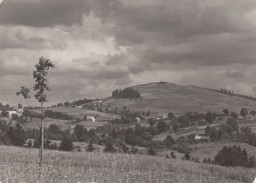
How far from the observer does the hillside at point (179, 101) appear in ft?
298

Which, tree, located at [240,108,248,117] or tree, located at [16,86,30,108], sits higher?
tree, located at [240,108,248,117]

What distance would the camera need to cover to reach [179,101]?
99062mm

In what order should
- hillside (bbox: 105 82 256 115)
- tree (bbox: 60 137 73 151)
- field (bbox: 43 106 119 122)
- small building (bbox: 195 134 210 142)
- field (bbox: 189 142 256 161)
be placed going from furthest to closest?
hillside (bbox: 105 82 256 115)
field (bbox: 43 106 119 122)
small building (bbox: 195 134 210 142)
field (bbox: 189 142 256 161)
tree (bbox: 60 137 73 151)

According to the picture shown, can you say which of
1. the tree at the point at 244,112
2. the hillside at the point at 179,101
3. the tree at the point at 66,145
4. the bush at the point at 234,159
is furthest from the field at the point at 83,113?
the bush at the point at 234,159

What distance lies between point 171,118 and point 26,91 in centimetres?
7153

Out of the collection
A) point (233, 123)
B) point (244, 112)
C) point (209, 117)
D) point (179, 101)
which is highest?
point (179, 101)

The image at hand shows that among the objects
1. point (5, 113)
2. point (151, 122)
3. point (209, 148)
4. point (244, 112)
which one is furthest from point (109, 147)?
point (244, 112)

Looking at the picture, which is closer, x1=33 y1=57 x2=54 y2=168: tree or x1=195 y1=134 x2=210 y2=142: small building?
x1=33 y1=57 x2=54 y2=168: tree

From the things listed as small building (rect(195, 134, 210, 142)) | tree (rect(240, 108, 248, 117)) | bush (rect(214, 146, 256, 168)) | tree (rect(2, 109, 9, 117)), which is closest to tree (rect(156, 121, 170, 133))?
small building (rect(195, 134, 210, 142))

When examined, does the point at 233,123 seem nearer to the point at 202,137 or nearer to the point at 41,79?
the point at 202,137

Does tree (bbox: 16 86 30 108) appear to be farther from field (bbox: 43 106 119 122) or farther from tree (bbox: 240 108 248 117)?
field (bbox: 43 106 119 122)

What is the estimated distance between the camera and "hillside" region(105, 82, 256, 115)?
90.8m

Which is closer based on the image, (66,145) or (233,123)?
(66,145)

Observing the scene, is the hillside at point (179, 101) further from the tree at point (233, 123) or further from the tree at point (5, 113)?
the tree at point (5, 113)
